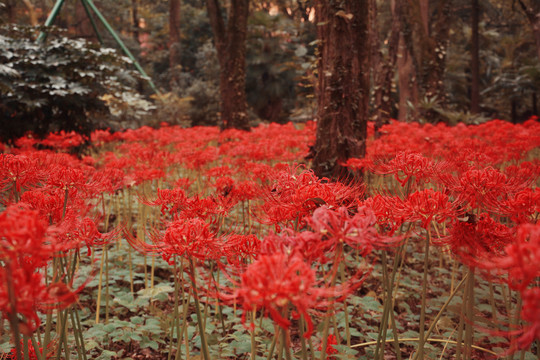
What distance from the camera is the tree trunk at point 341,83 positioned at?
3.69m

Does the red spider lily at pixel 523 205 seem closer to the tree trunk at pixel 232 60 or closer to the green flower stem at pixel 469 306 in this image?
the green flower stem at pixel 469 306

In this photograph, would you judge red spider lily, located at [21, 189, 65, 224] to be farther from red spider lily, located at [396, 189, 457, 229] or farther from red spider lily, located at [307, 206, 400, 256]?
red spider lily, located at [396, 189, 457, 229]

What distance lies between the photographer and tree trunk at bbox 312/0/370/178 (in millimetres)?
3691

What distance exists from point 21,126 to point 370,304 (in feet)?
20.3

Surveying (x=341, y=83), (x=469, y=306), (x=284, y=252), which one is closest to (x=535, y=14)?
(x=341, y=83)

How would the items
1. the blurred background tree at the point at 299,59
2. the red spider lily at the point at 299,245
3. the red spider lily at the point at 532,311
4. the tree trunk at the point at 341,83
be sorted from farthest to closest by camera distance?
1. the blurred background tree at the point at 299,59
2. the tree trunk at the point at 341,83
3. the red spider lily at the point at 299,245
4. the red spider lily at the point at 532,311

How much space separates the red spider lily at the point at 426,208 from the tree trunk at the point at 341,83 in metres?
2.38

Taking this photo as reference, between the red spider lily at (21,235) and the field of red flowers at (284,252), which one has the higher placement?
the red spider lily at (21,235)

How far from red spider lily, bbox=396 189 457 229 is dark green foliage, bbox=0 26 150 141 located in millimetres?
5931

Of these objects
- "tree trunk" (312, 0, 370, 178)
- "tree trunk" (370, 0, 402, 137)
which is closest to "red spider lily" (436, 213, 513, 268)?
"tree trunk" (312, 0, 370, 178)

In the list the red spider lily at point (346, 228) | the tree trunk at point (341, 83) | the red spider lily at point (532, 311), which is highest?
the tree trunk at point (341, 83)

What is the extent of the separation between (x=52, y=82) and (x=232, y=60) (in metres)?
3.84

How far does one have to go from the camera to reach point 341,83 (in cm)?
373

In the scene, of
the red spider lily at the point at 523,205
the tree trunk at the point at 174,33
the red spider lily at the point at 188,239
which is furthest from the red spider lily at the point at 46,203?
the tree trunk at the point at 174,33
